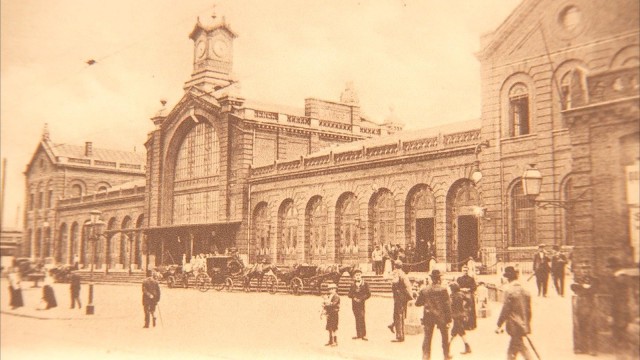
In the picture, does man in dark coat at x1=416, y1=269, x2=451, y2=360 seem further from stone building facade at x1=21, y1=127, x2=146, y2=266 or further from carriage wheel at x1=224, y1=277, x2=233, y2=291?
stone building facade at x1=21, y1=127, x2=146, y2=266

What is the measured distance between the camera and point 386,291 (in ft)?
35.3

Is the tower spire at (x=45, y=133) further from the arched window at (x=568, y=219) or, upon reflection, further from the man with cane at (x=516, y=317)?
the arched window at (x=568, y=219)

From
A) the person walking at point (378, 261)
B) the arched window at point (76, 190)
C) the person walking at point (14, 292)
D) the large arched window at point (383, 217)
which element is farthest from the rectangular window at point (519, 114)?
the arched window at point (76, 190)

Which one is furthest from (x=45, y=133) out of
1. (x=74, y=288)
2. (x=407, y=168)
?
(x=407, y=168)

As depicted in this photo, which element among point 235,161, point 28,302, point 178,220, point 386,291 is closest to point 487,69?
point 386,291

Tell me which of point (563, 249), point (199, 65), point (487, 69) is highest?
point (199, 65)

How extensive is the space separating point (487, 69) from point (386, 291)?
432 centimetres

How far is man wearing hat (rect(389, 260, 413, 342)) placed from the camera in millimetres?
8070

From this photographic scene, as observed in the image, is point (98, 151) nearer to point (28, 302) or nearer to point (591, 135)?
point (28, 302)

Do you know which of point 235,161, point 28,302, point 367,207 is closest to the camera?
point 28,302

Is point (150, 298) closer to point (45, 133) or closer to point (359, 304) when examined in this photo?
point (45, 133)

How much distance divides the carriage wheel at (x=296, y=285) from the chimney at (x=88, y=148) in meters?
4.12

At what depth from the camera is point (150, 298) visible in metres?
10.3

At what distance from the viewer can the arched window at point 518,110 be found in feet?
24.2
